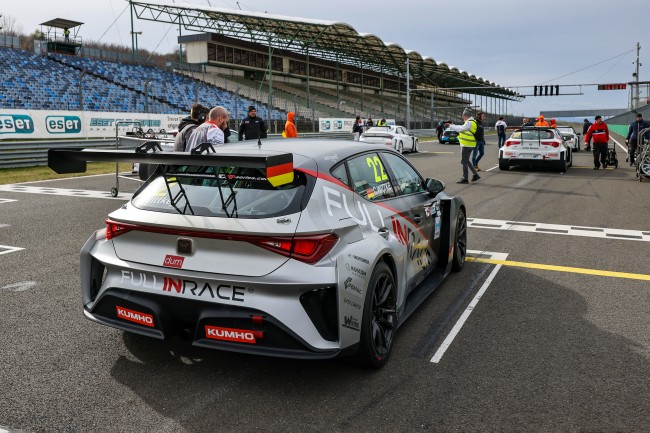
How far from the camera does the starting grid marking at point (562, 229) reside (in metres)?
8.59

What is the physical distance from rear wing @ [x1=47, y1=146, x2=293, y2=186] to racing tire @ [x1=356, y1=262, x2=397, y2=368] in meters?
0.89

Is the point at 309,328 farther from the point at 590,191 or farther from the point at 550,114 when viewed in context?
the point at 550,114

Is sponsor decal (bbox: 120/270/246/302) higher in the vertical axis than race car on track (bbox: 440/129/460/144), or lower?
Answer: lower

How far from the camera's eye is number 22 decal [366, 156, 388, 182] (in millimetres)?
4582

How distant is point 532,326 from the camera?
477 centimetres

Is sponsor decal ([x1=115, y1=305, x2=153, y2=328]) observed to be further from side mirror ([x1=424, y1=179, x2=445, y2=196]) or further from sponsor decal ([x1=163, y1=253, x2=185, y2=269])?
side mirror ([x1=424, y1=179, x2=445, y2=196])

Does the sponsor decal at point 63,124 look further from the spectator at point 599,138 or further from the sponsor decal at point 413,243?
the sponsor decal at point 413,243

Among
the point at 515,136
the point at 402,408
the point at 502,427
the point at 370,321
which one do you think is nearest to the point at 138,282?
the point at 370,321

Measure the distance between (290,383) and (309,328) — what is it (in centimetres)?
56

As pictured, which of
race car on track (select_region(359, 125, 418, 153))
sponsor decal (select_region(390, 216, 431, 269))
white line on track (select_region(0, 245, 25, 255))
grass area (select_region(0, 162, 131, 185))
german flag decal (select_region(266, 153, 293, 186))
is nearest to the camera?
german flag decal (select_region(266, 153, 293, 186))

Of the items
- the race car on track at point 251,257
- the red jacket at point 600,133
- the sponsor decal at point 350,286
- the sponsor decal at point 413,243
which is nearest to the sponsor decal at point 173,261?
the race car on track at point 251,257

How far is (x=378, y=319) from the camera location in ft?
12.7

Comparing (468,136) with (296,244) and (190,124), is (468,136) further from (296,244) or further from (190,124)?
(296,244)

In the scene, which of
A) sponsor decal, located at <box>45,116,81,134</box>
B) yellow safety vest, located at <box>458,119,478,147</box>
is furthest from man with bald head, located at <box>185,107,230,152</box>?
sponsor decal, located at <box>45,116,81,134</box>
